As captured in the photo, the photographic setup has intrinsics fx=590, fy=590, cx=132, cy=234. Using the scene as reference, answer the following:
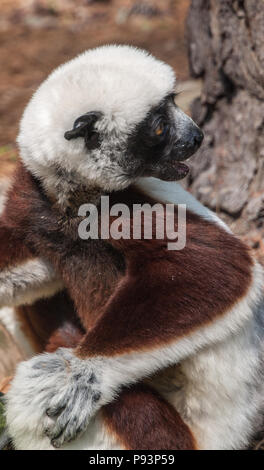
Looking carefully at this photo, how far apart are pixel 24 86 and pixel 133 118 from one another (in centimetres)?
633

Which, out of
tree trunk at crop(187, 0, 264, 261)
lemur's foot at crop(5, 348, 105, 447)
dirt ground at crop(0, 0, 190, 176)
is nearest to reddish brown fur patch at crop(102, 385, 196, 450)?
lemur's foot at crop(5, 348, 105, 447)

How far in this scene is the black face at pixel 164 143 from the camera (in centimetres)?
350

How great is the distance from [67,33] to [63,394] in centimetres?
905

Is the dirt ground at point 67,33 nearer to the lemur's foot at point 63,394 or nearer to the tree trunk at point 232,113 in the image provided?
the tree trunk at point 232,113

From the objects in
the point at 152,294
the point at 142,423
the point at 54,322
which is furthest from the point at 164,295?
the point at 54,322

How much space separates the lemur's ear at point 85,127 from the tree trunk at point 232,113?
201 cm

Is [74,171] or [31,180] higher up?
[74,171]

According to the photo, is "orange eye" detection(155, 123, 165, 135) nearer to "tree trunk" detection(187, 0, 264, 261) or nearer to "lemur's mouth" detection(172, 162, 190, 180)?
"lemur's mouth" detection(172, 162, 190, 180)

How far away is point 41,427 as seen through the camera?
10.7 ft


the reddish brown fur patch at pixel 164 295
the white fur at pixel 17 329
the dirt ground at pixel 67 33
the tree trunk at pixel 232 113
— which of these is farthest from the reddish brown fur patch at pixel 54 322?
the dirt ground at pixel 67 33

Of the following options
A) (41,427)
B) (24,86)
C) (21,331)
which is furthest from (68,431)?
(24,86)

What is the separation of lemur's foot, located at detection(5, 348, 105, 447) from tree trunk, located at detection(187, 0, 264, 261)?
2121 millimetres

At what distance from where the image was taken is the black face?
11.5 ft
